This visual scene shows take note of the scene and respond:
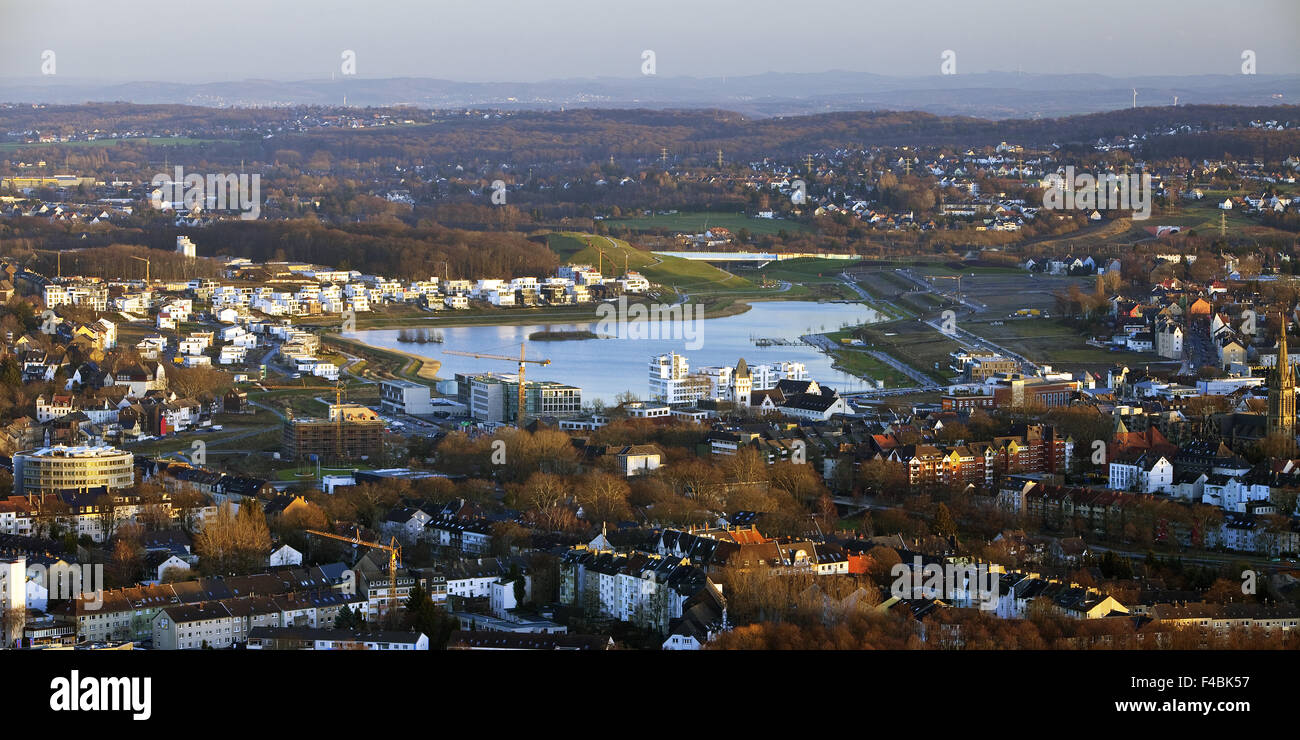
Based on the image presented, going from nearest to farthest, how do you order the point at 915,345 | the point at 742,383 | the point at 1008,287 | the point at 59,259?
1. the point at 742,383
2. the point at 915,345
3. the point at 1008,287
4. the point at 59,259

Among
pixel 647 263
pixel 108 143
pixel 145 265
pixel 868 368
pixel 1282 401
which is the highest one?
pixel 108 143

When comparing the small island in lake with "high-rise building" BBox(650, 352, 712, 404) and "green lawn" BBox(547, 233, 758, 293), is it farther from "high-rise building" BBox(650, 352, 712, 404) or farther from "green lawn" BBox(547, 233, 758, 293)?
"high-rise building" BBox(650, 352, 712, 404)

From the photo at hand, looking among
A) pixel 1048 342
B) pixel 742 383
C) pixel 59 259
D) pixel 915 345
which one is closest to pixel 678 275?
pixel 59 259

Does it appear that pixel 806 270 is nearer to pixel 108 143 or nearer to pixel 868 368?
pixel 868 368

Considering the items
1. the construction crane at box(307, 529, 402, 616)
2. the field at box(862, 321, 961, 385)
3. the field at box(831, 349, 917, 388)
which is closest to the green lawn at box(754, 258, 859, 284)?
the field at box(862, 321, 961, 385)

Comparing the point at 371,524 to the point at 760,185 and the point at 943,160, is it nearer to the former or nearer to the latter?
the point at 760,185

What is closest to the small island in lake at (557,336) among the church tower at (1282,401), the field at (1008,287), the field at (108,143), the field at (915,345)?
the field at (915,345)
